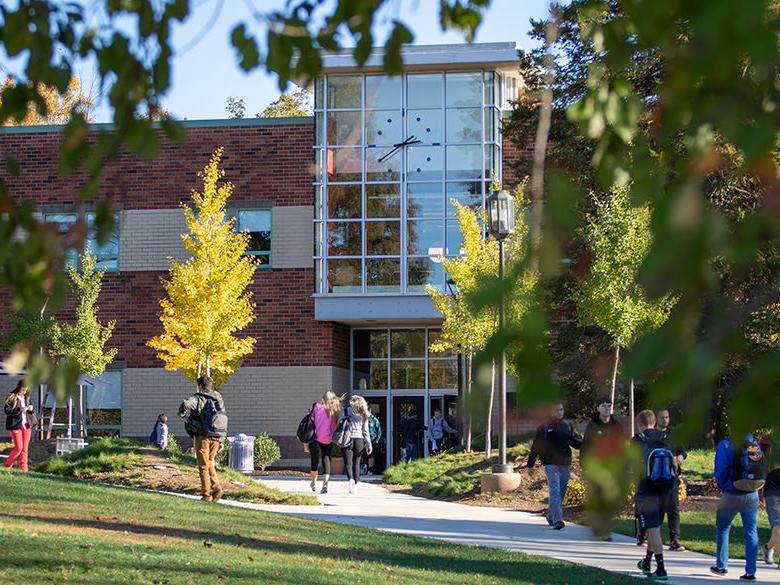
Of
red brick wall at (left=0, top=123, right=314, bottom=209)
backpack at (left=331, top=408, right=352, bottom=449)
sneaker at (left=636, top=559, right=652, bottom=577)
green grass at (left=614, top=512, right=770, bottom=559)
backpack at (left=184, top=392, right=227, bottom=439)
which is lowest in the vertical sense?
green grass at (left=614, top=512, right=770, bottom=559)

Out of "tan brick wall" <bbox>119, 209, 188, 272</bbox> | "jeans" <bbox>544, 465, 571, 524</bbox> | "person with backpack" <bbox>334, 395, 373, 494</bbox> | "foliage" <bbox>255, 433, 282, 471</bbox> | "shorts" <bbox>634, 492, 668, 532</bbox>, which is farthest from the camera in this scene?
"tan brick wall" <bbox>119, 209, 188, 272</bbox>

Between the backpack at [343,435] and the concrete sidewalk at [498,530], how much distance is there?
93 centimetres

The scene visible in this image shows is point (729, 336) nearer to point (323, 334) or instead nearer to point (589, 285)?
point (589, 285)

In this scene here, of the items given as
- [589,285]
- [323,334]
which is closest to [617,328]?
[589,285]

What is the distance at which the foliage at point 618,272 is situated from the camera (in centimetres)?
2197

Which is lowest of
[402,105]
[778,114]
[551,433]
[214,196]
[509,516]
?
[509,516]

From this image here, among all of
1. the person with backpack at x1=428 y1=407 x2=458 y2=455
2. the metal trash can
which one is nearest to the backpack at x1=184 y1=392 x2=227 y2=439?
the metal trash can

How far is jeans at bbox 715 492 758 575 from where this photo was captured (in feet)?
38.9

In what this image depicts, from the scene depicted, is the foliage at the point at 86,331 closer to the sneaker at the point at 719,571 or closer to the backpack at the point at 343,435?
the backpack at the point at 343,435

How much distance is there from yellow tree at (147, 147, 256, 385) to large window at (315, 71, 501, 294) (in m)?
3.61

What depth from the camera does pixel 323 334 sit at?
3512cm

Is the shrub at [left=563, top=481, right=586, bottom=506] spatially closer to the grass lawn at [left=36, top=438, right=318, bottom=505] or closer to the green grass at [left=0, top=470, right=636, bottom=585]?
the grass lawn at [left=36, top=438, right=318, bottom=505]

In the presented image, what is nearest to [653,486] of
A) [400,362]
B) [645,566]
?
[645,566]

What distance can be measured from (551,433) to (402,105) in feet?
66.5
